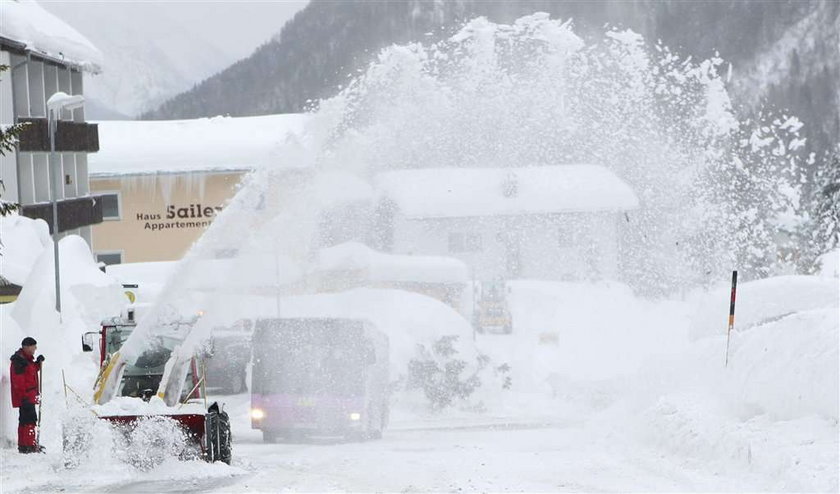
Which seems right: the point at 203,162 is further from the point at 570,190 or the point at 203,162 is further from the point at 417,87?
the point at 417,87

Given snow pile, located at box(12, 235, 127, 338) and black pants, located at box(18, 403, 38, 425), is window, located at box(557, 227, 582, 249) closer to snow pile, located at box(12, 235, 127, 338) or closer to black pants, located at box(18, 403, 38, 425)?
snow pile, located at box(12, 235, 127, 338)

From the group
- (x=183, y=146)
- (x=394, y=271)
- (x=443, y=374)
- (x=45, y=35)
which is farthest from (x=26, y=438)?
(x=183, y=146)

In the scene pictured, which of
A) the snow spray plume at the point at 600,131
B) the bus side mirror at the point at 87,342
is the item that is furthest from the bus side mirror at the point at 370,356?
the snow spray plume at the point at 600,131

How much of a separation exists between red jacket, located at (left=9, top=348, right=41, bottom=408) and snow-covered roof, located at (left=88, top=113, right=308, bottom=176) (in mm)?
42249

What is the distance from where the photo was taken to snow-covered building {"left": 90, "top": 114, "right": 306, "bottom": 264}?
58.4 m

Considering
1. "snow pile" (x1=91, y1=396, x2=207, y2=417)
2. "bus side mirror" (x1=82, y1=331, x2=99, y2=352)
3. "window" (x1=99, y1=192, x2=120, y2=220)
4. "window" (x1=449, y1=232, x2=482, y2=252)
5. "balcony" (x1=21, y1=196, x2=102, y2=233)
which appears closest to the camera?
"snow pile" (x1=91, y1=396, x2=207, y2=417)

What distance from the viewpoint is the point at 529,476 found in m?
11.8

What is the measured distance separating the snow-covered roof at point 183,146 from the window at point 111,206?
1152 millimetres

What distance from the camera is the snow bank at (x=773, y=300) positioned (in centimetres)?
1844

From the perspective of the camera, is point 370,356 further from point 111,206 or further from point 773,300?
point 111,206

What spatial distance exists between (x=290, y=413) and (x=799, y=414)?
770 centimetres

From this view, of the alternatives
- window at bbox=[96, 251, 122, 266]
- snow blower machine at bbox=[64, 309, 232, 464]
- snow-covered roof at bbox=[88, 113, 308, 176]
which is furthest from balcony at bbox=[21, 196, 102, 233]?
snow blower machine at bbox=[64, 309, 232, 464]

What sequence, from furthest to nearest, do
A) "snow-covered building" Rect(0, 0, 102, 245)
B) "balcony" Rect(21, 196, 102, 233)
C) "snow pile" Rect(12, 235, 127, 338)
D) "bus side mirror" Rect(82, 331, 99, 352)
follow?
"balcony" Rect(21, 196, 102, 233)
"snow-covered building" Rect(0, 0, 102, 245)
"snow pile" Rect(12, 235, 127, 338)
"bus side mirror" Rect(82, 331, 99, 352)

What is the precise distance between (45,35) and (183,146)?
66.2 feet
